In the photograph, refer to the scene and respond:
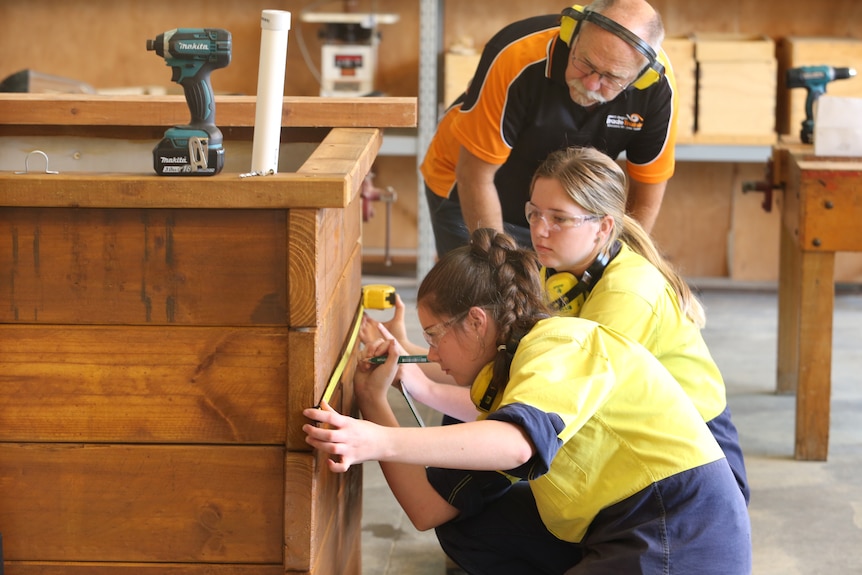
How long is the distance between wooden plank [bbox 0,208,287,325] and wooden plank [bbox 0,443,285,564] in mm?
181

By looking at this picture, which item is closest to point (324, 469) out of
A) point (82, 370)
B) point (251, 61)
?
point (82, 370)

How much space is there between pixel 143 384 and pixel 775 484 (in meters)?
2.05

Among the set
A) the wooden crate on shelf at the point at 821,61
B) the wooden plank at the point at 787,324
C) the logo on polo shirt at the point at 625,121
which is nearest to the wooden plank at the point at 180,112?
the logo on polo shirt at the point at 625,121

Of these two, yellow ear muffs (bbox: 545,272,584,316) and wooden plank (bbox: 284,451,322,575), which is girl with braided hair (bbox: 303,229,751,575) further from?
yellow ear muffs (bbox: 545,272,584,316)

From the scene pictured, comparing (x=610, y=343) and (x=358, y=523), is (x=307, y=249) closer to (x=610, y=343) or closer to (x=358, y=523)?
(x=610, y=343)

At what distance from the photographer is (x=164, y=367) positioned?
54.4 inches

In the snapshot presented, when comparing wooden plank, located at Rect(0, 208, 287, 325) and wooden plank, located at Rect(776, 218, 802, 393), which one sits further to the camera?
wooden plank, located at Rect(776, 218, 802, 393)

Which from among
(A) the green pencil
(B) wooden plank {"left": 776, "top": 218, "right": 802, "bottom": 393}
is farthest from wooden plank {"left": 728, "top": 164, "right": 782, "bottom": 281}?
(A) the green pencil

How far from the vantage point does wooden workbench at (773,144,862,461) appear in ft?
9.70

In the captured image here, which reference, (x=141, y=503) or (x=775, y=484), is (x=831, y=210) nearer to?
(x=775, y=484)

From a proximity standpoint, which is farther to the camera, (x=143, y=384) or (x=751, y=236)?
(x=751, y=236)

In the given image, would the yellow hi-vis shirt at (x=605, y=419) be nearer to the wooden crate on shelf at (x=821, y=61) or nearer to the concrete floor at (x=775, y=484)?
the concrete floor at (x=775, y=484)

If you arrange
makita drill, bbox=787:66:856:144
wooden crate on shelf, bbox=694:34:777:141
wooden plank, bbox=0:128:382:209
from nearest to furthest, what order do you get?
wooden plank, bbox=0:128:382:209, makita drill, bbox=787:66:856:144, wooden crate on shelf, bbox=694:34:777:141

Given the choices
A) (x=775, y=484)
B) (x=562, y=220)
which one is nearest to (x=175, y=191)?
(x=562, y=220)
